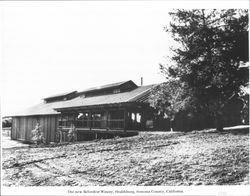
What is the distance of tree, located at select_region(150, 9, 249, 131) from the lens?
9.95 m

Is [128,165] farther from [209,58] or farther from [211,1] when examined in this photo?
[209,58]

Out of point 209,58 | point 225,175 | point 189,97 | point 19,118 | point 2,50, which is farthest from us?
point 19,118

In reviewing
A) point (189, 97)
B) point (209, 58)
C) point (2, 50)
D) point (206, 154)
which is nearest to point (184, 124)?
point (189, 97)

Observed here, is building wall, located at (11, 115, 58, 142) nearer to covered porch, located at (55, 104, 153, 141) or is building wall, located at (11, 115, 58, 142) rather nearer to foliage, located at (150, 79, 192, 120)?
covered porch, located at (55, 104, 153, 141)

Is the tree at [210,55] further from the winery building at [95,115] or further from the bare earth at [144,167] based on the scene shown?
the winery building at [95,115]

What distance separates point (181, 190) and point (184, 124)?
40.6ft

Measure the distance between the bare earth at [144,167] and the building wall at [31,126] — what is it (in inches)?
583

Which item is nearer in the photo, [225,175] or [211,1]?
[225,175]

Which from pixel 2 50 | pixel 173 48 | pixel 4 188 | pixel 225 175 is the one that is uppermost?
pixel 173 48

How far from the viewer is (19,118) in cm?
2812

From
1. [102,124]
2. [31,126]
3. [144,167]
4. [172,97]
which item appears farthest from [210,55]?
[31,126]

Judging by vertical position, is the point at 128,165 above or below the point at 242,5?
below

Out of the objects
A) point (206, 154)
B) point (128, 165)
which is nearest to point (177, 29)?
point (206, 154)

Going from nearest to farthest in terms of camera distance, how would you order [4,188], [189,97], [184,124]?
[4,188] < [189,97] < [184,124]
